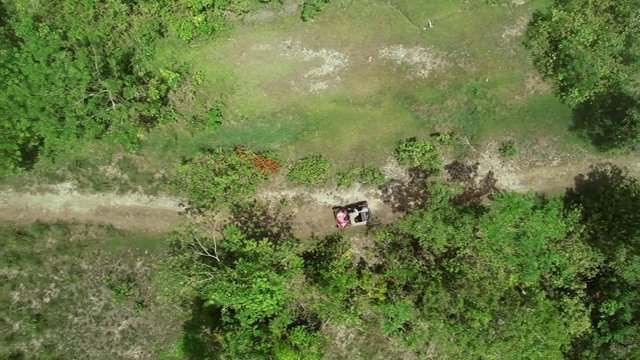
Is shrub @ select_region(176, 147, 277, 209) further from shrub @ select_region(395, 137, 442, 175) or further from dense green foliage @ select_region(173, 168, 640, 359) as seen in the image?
shrub @ select_region(395, 137, 442, 175)

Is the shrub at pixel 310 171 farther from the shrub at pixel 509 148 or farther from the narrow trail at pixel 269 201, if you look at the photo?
the shrub at pixel 509 148

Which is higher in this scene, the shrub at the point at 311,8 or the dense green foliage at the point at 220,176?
the shrub at the point at 311,8

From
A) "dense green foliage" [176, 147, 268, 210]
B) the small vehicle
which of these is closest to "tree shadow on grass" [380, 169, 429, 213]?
the small vehicle

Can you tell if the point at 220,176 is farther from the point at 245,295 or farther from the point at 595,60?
the point at 595,60

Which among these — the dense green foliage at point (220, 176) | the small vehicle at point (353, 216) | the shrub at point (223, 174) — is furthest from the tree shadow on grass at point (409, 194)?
the dense green foliage at point (220, 176)

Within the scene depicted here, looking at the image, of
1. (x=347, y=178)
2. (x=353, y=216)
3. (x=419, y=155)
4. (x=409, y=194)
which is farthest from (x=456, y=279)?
(x=347, y=178)

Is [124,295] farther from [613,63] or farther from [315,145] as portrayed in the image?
[613,63]
